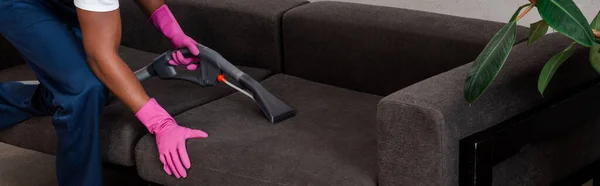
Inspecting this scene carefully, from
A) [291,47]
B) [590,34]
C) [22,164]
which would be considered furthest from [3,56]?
[590,34]

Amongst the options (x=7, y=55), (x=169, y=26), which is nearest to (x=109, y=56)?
(x=169, y=26)

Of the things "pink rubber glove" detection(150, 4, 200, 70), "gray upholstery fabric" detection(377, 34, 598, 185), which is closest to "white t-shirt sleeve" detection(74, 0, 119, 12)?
"pink rubber glove" detection(150, 4, 200, 70)

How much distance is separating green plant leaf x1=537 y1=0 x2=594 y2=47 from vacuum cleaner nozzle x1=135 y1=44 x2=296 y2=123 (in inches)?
39.3

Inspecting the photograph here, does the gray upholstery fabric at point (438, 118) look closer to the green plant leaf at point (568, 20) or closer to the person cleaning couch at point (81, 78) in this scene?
the green plant leaf at point (568, 20)

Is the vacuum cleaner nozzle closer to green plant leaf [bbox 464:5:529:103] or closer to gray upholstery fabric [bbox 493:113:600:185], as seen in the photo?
gray upholstery fabric [bbox 493:113:600:185]

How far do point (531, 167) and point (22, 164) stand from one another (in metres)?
1.96

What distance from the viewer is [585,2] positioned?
9.68 ft

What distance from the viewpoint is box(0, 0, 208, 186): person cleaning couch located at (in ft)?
8.79

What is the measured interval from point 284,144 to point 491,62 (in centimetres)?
70

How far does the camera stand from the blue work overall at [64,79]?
110 inches

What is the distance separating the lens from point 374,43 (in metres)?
2.99

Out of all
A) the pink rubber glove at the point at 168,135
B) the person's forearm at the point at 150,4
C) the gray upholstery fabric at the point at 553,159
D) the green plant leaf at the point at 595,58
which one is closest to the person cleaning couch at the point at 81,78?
the pink rubber glove at the point at 168,135

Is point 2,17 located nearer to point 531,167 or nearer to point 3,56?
point 3,56

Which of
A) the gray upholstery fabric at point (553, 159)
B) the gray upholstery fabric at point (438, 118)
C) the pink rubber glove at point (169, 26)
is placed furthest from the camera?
the pink rubber glove at point (169, 26)
